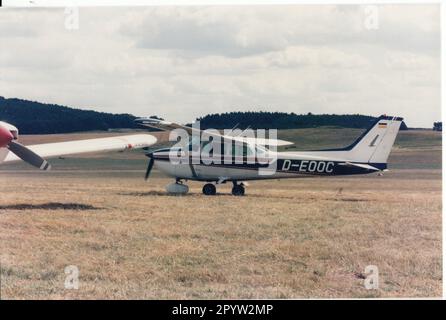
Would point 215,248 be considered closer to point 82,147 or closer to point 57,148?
point 82,147

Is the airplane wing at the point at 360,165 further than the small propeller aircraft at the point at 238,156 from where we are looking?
Yes

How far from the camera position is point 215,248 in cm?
1033

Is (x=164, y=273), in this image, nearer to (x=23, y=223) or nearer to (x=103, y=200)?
(x=23, y=223)

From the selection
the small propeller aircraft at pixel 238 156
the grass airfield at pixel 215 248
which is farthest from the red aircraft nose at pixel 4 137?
the small propeller aircraft at pixel 238 156

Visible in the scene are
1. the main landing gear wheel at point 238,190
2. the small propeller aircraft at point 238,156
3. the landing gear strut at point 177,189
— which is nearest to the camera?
the small propeller aircraft at point 238,156

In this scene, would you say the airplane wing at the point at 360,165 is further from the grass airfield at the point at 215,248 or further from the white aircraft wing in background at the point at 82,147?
the white aircraft wing in background at the point at 82,147

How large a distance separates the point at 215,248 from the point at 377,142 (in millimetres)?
10107

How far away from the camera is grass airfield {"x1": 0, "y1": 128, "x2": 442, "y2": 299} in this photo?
8.17m

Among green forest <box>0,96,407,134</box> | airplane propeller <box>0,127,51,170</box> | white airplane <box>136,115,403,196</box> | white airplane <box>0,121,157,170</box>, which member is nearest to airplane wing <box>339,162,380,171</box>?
white airplane <box>136,115,403,196</box>

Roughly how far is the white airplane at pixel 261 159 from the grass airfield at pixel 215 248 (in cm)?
188

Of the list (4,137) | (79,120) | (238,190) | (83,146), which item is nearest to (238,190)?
(238,190)

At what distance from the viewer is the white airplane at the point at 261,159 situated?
18875 mm

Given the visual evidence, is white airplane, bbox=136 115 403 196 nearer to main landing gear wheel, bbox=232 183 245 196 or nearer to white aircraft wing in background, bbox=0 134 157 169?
main landing gear wheel, bbox=232 183 245 196
